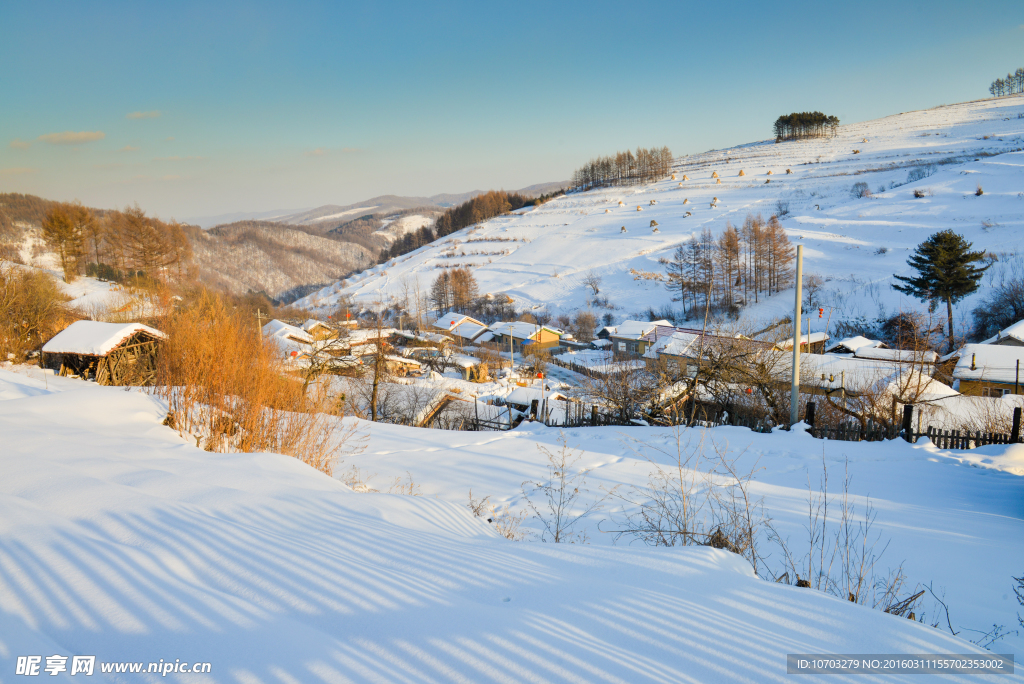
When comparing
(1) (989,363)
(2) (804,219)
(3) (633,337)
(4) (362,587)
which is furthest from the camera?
(2) (804,219)

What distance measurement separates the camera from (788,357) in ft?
41.7

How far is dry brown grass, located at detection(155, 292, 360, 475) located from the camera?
645 cm

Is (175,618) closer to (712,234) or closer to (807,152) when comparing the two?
(712,234)

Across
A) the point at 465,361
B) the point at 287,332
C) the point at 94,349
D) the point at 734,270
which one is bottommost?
the point at 465,361

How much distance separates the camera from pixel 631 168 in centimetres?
9538

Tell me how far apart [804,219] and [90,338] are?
59786 millimetres

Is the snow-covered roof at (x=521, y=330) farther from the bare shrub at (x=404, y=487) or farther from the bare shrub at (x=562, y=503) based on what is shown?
the bare shrub at (x=404, y=487)

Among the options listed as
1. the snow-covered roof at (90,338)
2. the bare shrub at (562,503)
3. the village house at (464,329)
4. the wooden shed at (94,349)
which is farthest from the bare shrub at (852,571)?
the village house at (464,329)

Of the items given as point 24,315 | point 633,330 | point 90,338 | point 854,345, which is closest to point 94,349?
point 90,338

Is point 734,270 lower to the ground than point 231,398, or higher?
higher

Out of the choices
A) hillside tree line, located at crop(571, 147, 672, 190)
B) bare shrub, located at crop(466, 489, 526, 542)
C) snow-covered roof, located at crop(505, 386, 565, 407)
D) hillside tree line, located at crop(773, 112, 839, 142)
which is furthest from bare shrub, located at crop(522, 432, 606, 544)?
hillside tree line, located at crop(773, 112, 839, 142)

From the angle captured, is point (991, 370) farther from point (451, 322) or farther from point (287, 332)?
point (451, 322)

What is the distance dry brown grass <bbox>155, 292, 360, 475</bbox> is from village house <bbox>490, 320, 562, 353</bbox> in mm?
31750

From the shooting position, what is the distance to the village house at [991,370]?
1853 centimetres
